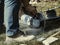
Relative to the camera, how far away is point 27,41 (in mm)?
2510

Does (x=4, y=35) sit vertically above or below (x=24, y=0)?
below

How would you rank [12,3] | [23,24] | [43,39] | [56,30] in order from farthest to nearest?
[23,24] < [56,30] < [43,39] < [12,3]

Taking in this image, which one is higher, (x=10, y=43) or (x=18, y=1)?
(x=18, y=1)

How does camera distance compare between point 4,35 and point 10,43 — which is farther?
point 4,35

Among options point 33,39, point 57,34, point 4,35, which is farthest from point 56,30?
point 4,35

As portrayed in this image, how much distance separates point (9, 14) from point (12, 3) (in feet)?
0.38

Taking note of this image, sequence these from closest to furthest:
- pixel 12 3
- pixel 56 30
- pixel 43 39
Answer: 1. pixel 12 3
2. pixel 43 39
3. pixel 56 30

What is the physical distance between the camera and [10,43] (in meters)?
2.47

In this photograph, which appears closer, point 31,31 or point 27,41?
point 27,41

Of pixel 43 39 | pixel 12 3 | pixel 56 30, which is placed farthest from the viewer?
pixel 56 30

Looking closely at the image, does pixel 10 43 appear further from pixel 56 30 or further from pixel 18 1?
pixel 56 30

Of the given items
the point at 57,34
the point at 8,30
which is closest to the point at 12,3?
the point at 8,30

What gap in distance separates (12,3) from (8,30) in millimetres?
287

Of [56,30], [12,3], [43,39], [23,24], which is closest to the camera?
[12,3]
